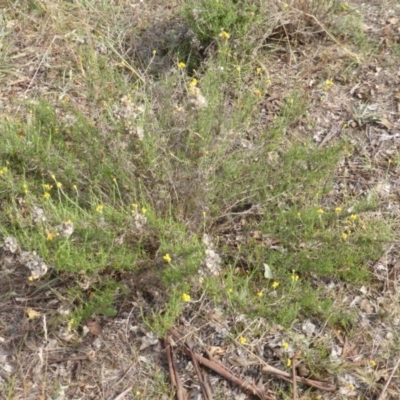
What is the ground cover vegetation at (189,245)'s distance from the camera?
2613 mm

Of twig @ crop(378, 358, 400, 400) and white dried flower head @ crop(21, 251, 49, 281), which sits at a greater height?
white dried flower head @ crop(21, 251, 49, 281)

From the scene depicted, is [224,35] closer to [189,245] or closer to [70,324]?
[189,245]

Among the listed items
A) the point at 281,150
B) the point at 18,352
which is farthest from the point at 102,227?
the point at 281,150

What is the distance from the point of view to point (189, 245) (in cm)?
260

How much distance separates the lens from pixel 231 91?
12.4ft

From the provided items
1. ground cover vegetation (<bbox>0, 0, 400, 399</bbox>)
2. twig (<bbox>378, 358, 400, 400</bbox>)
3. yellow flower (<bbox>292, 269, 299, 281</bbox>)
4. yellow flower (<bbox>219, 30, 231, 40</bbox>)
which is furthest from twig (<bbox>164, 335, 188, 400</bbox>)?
yellow flower (<bbox>219, 30, 231, 40</bbox>)

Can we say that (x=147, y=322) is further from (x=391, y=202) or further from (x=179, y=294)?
(x=391, y=202)

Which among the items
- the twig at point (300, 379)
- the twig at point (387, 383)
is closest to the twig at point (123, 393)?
the twig at point (300, 379)

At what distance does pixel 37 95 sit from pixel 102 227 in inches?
66.2

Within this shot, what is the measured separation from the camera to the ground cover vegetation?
2.61 m

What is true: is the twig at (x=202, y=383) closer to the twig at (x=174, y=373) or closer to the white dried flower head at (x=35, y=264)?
the twig at (x=174, y=373)

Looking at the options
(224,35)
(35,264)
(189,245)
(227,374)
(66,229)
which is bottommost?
(227,374)

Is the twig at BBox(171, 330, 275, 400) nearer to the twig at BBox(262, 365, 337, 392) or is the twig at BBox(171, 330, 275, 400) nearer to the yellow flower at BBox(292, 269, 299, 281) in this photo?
the twig at BBox(262, 365, 337, 392)

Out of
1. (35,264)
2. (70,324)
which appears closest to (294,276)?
(70,324)
